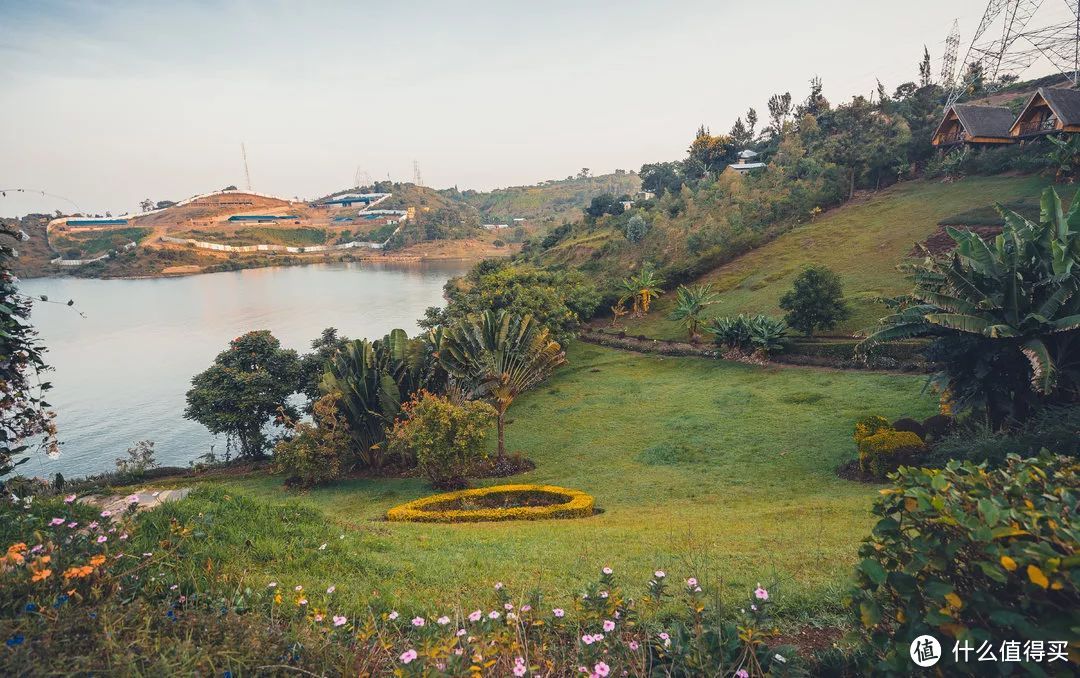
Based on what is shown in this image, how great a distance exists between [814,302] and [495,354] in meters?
14.5

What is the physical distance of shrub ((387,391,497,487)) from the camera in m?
13.6

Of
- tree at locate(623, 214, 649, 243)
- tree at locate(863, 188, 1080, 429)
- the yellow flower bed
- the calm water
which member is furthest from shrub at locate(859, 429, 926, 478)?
tree at locate(623, 214, 649, 243)

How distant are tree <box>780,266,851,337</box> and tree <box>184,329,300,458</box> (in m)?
21.5

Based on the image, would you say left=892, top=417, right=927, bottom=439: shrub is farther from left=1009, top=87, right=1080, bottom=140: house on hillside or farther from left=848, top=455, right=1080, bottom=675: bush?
left=1009, top=87, right=1080, bottom=140: house on hillside

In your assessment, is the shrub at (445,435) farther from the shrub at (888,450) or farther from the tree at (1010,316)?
the tree at (1010,316)

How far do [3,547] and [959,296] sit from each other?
1410 centimetres

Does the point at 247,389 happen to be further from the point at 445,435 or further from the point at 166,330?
the point at 166,330

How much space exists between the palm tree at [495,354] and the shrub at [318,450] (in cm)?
372

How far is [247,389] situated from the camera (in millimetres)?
20234

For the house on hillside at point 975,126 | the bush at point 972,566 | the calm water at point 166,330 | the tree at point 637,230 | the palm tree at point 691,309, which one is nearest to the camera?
the bush at point 972,566

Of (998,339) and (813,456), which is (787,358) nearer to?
(813,456)

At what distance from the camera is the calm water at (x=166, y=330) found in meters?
26.6

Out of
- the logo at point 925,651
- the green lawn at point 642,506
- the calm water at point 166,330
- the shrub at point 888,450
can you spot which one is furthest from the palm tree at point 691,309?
the logo at point 925,651

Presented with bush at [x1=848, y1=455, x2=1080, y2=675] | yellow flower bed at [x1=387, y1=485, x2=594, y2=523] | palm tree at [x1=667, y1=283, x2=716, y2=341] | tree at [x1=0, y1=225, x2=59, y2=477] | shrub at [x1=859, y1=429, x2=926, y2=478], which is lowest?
yellow flower bed at [x1=387, y1=485, x2=594, y2=523]
